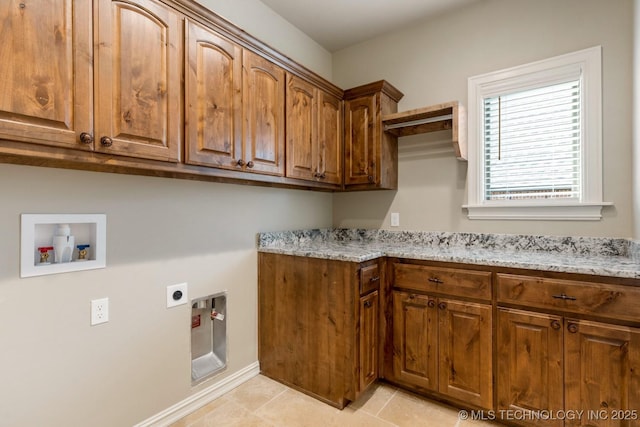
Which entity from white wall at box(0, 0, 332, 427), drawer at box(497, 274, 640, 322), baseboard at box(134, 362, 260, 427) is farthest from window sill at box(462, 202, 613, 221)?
baseboard at box(134, 362, 260, 427)

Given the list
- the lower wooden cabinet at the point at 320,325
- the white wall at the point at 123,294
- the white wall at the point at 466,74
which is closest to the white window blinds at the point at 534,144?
the white wall at the point at 466,74

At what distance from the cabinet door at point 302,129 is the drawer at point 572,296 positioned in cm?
141

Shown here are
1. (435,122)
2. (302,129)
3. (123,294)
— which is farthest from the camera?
(435,122)

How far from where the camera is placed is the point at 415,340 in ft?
6.58

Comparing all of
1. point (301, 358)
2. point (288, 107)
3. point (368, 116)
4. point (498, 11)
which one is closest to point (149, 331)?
point (301, 358)

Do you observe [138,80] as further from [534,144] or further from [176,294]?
[534,144]

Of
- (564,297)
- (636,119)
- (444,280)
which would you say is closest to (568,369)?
(564,297)

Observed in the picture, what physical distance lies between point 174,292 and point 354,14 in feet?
8.10

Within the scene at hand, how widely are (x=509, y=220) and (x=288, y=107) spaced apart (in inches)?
69.3

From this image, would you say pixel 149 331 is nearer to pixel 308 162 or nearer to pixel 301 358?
pixel 301 358

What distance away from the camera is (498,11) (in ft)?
7.57

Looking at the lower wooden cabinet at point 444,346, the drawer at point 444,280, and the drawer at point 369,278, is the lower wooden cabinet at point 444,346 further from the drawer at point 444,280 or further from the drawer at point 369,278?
the drawer at point 369,278

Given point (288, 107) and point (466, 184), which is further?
point (466, 184)

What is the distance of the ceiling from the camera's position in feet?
7.91
